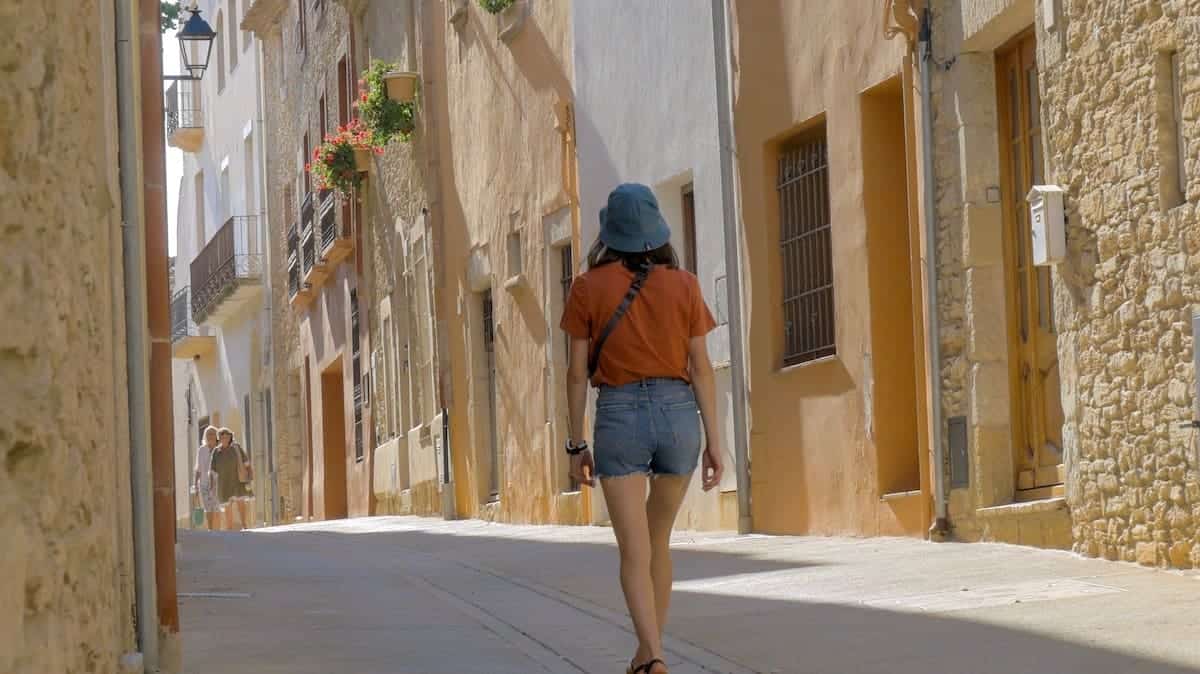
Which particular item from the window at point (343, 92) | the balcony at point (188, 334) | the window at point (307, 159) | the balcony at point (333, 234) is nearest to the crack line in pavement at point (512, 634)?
the balcony at point (333, 234)

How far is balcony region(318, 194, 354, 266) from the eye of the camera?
32.0 metres

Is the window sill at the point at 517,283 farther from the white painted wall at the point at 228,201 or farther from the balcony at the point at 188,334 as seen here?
the balcony at the point at 188,334

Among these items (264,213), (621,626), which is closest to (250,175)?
(264,213)

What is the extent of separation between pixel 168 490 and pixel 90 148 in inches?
106

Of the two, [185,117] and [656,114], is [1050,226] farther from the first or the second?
[185,117]

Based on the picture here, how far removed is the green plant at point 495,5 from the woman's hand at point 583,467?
50.9 ft

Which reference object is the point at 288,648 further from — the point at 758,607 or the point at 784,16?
the point at 784,16

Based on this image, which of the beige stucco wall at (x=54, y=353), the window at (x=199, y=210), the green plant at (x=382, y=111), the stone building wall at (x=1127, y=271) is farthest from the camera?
the window at (x=199, y=210)

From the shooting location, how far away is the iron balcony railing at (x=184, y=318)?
47906 mm

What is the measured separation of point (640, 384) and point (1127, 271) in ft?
14.0

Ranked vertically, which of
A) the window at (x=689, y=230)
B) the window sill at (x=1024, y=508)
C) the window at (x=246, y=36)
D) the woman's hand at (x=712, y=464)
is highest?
the window at (x=246, y=36)

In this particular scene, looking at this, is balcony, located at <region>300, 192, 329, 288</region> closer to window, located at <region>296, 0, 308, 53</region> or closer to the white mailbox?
window, located at <region>296, 0, 308, 53</region>

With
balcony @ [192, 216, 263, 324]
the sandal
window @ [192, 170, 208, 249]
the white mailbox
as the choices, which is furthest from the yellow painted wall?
window @ [192, 170, 208, 249]

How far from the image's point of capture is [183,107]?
160 feet
